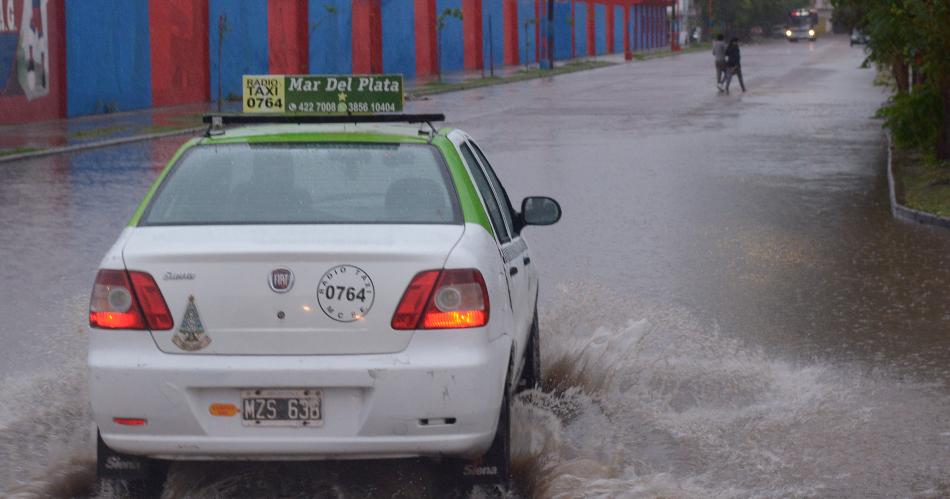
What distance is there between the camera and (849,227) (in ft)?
48.5

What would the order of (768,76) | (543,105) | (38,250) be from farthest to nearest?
(768,76) < (543,105) < (38,250)

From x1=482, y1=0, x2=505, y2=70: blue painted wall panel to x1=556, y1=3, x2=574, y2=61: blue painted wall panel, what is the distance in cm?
758

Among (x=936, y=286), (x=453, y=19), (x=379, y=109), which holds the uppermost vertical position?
(x=453, y=19)

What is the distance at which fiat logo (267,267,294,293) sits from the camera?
214 inches

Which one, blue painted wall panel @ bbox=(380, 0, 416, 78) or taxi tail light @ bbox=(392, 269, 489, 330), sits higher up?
blue painted wall panel @ bbox=(380, 0, 416, 78)

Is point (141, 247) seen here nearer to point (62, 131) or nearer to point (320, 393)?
point (320, 393)

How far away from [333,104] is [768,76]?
48.8 metres

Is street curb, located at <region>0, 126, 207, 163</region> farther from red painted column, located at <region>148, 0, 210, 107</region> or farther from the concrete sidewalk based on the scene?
red painted column, located at <region>148, 0, 210, 107</region>

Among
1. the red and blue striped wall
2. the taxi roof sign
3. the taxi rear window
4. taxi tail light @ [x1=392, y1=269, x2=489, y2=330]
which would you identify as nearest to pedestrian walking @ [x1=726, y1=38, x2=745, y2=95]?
the red and blue striped wall

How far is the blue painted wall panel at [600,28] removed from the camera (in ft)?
303

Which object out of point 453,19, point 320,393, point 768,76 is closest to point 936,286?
point 320,393

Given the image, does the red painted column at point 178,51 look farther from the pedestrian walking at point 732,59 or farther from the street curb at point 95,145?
the pedestrian walking at point 732,59

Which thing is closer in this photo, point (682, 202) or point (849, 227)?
point (849, 227)

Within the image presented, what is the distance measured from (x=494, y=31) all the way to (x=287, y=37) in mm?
26750
